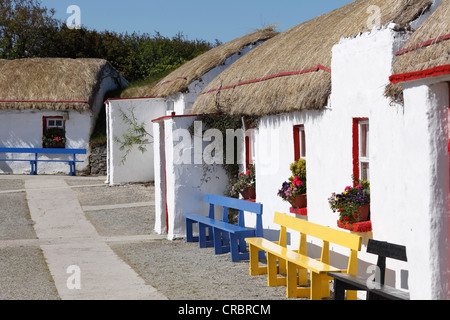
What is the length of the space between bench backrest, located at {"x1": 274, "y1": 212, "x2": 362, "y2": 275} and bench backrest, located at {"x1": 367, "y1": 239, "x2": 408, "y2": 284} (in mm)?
242

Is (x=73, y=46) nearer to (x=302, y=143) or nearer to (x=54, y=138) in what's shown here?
(x=54, y=138)

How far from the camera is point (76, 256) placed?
1052cm

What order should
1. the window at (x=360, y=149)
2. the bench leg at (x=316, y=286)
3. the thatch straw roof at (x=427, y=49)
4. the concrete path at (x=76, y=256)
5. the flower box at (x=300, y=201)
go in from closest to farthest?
the thatch straw roof at (x=427, y=49)
the bench leg at (x=316, y=286)
the concrete path at (x=76, y=256)
the window at (x=360, y=149)
the flower box at (x=300, y=201)

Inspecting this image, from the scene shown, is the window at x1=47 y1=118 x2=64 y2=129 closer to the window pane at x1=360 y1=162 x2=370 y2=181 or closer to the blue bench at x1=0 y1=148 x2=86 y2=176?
the blue bench at x1=0 y1=148 x2=86 y2=176

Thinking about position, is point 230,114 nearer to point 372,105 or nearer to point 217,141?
point 217,141

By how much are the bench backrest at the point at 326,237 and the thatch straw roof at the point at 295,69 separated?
168cm

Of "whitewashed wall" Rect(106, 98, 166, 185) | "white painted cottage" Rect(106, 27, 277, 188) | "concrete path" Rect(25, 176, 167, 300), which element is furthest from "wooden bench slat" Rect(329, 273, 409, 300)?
"whitewashed wall" Rect(106, 98, 166, 185)

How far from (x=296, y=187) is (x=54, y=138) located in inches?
589

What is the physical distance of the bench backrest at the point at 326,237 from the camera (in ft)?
22.6

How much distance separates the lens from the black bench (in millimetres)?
5832

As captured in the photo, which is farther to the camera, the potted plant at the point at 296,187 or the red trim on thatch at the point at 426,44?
the potted plant at the point at 296,187

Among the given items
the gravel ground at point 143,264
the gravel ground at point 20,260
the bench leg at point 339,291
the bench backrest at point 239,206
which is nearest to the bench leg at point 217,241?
the gravel ground at point 143,264

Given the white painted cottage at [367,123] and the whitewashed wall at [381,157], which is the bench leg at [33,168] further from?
the whitewashed wall at [381,157]

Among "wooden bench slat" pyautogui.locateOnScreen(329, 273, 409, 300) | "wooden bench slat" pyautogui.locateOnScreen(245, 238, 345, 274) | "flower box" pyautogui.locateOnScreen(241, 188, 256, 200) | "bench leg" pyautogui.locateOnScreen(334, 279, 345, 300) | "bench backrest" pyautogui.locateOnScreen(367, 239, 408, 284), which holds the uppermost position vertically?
"flower box" pyautogui.locateOnScreen(241, 188, 256, 200)
